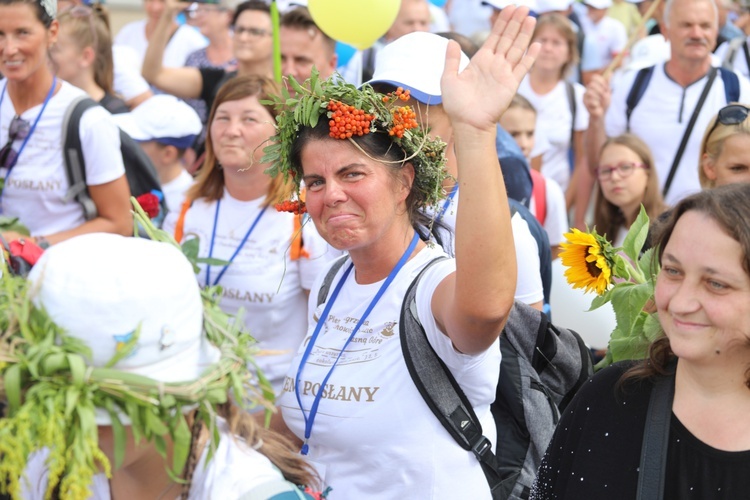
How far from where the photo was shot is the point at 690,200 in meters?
2.38

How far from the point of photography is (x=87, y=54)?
603 cm

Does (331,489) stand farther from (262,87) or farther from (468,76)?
(262,87)

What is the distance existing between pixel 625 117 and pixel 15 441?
5.57 metres

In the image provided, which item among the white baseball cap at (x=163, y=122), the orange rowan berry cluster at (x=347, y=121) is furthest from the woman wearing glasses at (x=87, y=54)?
the orange rowan berry cluster at (x=347, y=121)

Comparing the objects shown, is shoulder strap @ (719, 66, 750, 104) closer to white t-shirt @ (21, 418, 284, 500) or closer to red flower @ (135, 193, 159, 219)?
red flower @ (135, 193, 159, 219)

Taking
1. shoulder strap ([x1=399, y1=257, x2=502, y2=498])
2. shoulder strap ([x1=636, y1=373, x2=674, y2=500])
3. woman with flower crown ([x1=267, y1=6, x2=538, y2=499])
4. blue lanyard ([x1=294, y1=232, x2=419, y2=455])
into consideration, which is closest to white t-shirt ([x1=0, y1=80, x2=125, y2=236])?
woman with flower crown ([x1=267, y1=6, x2=538, y2=499])

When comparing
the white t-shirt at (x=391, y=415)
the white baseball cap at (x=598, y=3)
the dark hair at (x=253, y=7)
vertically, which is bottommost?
the white t-shirt at (x=391, y=415)

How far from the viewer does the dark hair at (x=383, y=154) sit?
2.91 m

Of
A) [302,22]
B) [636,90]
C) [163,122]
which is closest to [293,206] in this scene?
[302,22]

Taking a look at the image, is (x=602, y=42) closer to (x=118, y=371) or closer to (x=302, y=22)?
(x=302, y=22)

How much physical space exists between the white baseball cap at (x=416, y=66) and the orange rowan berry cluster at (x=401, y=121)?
52cm

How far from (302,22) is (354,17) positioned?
4.23 feet

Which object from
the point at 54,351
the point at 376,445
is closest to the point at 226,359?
the point at 54,351

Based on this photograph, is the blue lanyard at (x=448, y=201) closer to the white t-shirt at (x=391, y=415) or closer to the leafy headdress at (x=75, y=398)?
the white t-shirt at (x=391, y=415)
